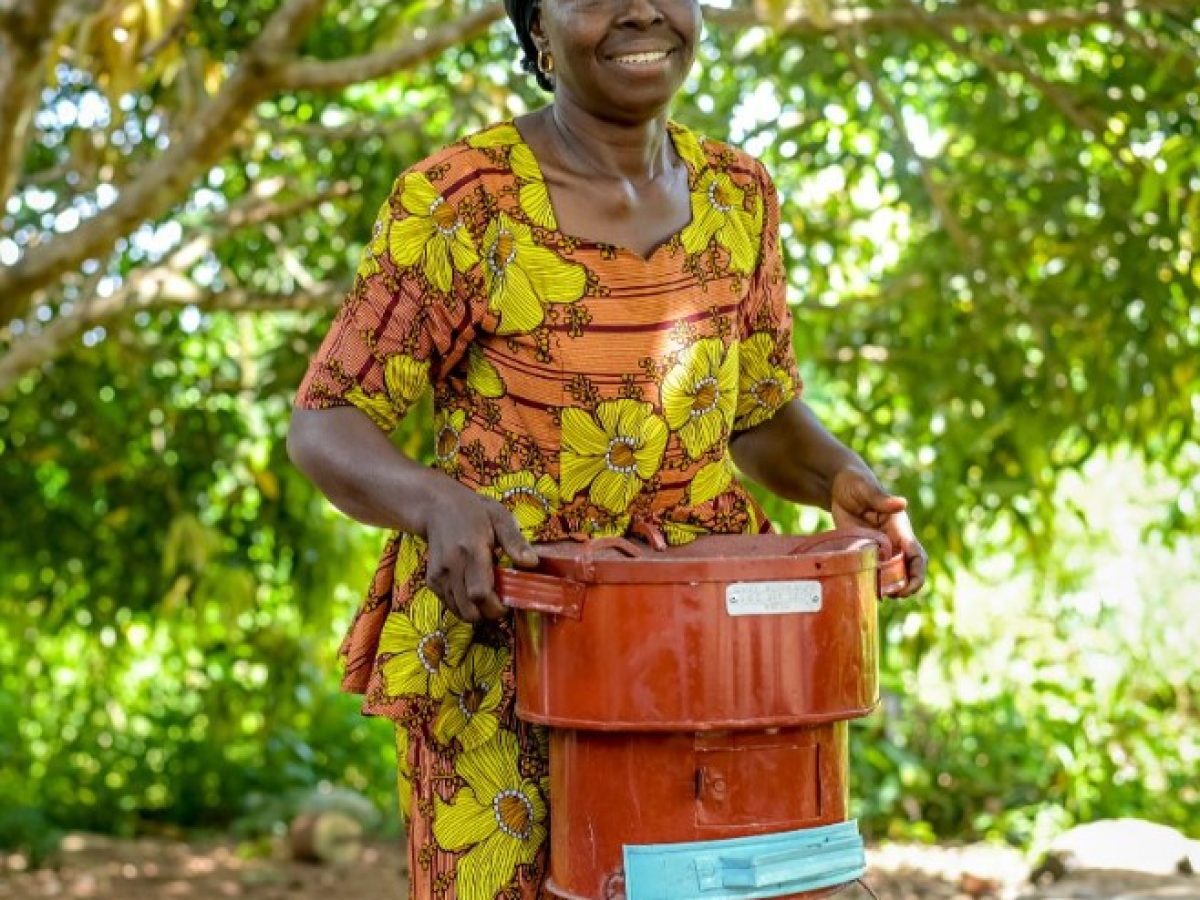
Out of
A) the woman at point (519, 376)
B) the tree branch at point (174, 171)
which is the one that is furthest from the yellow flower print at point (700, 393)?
the tree branch at point (174, 171)

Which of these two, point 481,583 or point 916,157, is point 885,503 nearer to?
point 481,583

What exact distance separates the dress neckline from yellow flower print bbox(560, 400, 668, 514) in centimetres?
16

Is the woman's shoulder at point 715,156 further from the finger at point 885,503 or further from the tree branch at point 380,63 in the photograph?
the tree branch at point 380,63

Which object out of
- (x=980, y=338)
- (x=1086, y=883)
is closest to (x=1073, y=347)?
(x=980, y=338)

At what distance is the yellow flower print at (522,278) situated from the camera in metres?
1.94

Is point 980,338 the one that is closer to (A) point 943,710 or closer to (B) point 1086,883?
(B) point 1086,883

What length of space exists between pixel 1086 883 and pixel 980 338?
1562mm

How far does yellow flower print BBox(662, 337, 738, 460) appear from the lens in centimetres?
199

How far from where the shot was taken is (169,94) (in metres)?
5.25

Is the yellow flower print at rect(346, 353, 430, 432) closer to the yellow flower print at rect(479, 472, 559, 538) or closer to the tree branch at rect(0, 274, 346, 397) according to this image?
the yellow flower print at rect(479, 472, 559, 538)

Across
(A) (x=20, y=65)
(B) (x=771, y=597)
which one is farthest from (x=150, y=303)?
(B) (x=771, y=597)

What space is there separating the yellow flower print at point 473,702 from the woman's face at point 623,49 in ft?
1.87

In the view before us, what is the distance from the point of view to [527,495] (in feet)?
6.43

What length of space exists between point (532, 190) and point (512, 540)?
42 centimetres
